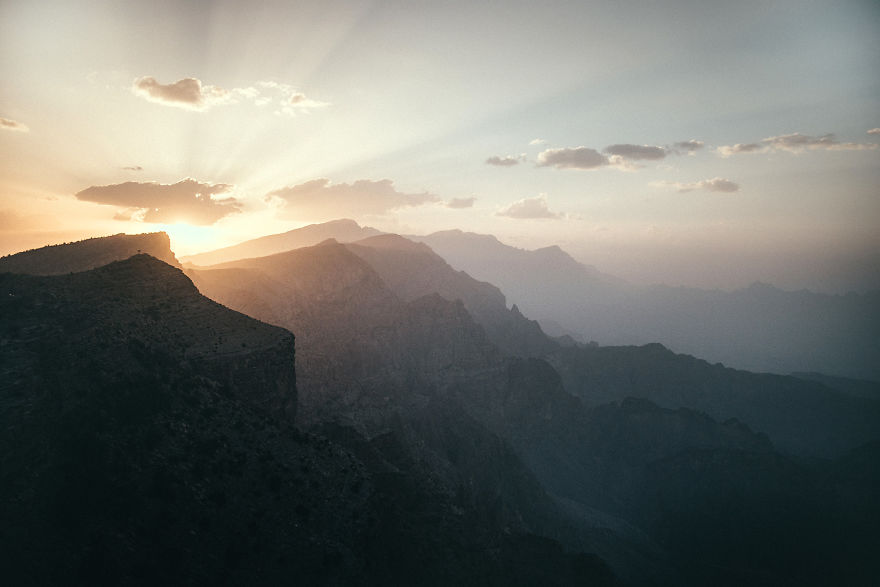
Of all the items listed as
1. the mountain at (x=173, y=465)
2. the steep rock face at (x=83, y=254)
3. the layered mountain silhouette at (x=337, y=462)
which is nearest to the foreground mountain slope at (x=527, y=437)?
the layered mountain silhouette at (x=337, y=462)

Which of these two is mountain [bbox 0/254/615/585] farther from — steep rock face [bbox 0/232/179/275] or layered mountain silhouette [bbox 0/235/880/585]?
steep rock face [bbox 0/232/179/275]

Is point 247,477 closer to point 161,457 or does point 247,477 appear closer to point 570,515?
point 161,457

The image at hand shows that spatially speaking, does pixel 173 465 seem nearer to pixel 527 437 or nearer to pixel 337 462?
pixel 337 462

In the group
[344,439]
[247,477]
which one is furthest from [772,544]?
[247,477]

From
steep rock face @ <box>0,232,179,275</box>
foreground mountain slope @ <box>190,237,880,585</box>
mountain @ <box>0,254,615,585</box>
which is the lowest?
foreground mountain slope @ <box>190,237,880,585</box>

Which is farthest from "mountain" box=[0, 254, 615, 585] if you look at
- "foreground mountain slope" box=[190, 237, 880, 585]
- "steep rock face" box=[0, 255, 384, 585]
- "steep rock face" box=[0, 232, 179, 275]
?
"foreground mountain slope" box=[190, 237, 880, 585]

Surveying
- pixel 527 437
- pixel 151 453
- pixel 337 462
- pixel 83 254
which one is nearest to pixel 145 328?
pixel 151 453
